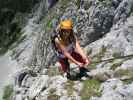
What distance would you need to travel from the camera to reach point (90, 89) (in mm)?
12930

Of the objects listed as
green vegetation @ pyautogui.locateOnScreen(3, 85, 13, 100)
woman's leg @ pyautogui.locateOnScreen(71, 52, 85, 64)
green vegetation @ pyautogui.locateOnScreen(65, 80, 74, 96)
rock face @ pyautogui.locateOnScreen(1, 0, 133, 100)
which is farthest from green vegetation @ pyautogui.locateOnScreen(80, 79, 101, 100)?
green vegetation @ pyautogui.locateOnScreen(3, 85, 13, 100)

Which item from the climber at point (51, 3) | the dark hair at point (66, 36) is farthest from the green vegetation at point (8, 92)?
the dark hair at point (66, 36)

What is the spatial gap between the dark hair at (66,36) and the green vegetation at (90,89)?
62.6 inches

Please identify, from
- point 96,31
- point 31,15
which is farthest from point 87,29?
point 31,15

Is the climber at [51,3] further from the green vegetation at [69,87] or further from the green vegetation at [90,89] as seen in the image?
the green vegetation at [90,89]

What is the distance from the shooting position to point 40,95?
1386cm

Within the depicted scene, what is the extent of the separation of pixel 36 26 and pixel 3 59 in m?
3.88

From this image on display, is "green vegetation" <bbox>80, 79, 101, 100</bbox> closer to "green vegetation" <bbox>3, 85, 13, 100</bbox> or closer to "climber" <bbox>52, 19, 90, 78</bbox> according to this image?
"climber" <bbox>52, 19, 90, 78</bbox>

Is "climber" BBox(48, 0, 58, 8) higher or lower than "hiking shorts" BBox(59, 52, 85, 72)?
higher

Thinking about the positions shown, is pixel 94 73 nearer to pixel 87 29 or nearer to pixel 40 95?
pixel 40 95

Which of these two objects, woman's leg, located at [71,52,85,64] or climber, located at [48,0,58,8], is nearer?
woman's leg, located at [71,52,85,64]

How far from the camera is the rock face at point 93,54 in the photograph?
504 inches

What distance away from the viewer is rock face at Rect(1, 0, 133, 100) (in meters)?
12.8

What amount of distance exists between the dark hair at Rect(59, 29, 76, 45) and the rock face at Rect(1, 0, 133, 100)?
149 centimetres
